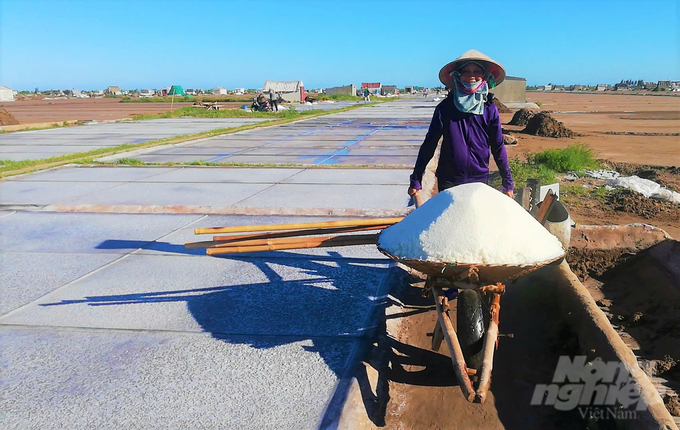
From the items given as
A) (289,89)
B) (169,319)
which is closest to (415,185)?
(169,319)

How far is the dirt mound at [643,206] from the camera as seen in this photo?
7180mm

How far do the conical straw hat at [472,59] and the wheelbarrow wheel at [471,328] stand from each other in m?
1.69

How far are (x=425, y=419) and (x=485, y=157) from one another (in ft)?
6.54

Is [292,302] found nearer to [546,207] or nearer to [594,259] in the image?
[546,207]

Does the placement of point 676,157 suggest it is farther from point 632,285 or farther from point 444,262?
point 444,262

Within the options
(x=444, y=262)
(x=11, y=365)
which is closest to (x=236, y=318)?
(x=11, y=365)

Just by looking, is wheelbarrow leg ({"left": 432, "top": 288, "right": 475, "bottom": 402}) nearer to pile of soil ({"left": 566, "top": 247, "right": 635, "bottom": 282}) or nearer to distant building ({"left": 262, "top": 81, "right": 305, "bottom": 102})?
pile of soil ({"left": 566, "top": 247, "right": 635, "bottom": 282})

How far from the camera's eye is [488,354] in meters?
2.65

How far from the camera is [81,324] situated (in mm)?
3820

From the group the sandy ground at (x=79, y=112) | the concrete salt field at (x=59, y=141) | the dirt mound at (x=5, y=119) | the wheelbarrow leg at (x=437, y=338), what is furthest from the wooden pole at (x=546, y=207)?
the sandy ground at (x=79, y=112)

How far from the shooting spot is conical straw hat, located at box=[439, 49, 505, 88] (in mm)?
3797

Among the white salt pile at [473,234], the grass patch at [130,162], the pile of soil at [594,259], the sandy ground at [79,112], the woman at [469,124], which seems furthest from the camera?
the sandy ground at [79,112]

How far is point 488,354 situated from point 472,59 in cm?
214

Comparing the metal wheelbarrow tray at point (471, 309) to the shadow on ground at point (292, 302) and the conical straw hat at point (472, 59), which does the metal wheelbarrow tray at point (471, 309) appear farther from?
the conical straw hat at point (472, 59)
